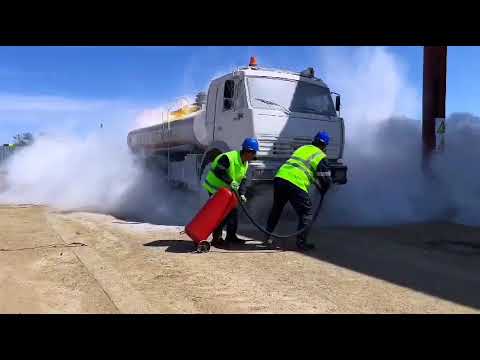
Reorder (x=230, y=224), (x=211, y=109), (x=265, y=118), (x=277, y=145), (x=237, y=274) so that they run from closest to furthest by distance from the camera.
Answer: (x=237, y=274) < (x=230, y=224) < (x=265, y=118) < (x=277, y=145) < (x=211, y=109)

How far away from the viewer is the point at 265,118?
326 inches

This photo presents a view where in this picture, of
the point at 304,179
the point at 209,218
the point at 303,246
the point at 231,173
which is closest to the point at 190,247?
the point at 209,218

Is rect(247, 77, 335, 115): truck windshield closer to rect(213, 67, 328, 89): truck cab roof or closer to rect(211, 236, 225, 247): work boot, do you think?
rect(213, 67, 328, 89): truck cab roof

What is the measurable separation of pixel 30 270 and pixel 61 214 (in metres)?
6.15

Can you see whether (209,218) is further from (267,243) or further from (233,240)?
(267,243)

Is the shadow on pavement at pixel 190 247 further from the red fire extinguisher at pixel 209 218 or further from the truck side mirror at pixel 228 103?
the truck side mirror at pixel 228 103

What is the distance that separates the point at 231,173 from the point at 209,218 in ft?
2.43

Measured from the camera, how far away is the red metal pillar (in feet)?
37.5

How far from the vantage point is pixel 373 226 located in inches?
356

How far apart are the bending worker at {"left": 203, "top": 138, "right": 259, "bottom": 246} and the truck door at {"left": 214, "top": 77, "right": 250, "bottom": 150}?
166 cm

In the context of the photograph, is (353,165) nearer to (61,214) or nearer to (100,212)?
(100,212)

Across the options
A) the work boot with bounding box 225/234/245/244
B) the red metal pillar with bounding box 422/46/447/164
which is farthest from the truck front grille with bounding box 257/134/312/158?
the red metal pillar with bounding box 422/46/447/164
